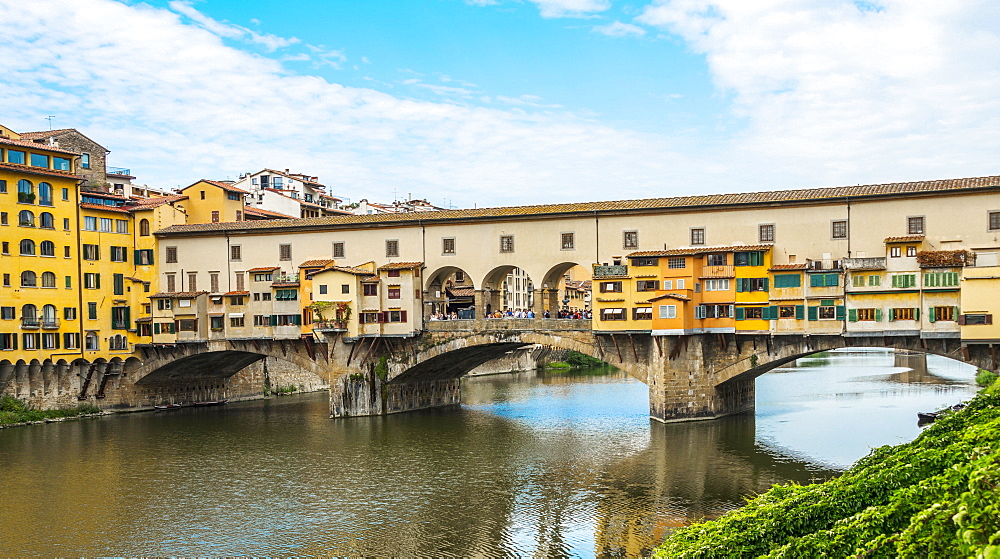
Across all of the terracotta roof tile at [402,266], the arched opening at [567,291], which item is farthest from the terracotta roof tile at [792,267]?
the terracotta roof tile at [402,266]

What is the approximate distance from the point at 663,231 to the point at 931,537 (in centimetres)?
3233

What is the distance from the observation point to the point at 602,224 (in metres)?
44.0

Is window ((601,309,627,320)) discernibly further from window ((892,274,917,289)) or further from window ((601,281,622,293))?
window ((892,274,917,289))

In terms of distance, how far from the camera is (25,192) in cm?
4781

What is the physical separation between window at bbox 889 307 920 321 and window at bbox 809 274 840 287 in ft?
8.37

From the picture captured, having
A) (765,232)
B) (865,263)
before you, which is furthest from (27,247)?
(865,263)

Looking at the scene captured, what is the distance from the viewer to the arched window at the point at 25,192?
47562 mm

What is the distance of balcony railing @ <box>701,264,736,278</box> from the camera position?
1604 inches

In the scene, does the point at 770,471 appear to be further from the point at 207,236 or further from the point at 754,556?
the point at 207,236

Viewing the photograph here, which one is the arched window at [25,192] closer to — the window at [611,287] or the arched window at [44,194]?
the arched window at [44,194]

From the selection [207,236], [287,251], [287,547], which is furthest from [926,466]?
[207,236]

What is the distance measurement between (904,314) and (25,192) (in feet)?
144

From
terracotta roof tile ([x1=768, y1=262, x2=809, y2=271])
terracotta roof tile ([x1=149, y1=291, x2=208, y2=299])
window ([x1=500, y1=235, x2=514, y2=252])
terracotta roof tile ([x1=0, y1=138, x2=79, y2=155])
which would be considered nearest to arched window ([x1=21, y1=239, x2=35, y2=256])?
terracotta roof tile ([x1=0, y1=138, x2=79, y2=155])

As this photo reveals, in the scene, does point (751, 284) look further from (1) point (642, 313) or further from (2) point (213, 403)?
(2) point (213, 403)
